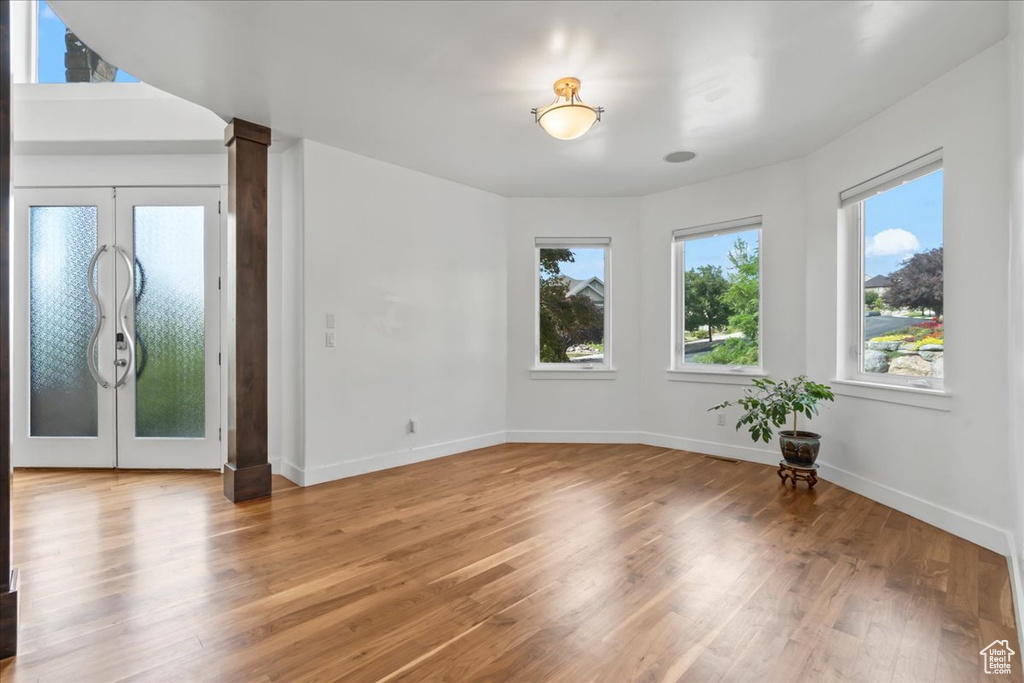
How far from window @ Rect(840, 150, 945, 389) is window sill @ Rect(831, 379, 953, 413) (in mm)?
Result: 104

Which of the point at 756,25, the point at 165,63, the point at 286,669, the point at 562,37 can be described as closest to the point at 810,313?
the point at 756,25

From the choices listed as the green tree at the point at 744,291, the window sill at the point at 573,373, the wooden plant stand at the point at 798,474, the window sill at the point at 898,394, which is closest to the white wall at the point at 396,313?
the window sill at the point at 573,373

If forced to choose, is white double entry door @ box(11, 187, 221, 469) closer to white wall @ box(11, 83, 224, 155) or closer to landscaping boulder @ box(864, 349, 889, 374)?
white wall @ box(11, 83, 224, 155)

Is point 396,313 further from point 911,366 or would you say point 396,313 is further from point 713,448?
point 911,366

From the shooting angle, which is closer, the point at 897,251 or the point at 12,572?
the point at 12,572

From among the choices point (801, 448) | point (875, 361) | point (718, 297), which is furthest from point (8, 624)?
point (718, 297)

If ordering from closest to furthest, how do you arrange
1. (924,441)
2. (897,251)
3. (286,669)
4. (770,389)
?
1. (286,669)
2. (924,441)
3. (897,251)
4. (770,389)

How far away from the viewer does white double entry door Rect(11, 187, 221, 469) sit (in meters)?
4.02

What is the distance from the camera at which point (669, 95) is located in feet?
9.65

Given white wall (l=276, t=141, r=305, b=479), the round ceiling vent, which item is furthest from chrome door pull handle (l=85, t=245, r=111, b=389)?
the round ceiling vent

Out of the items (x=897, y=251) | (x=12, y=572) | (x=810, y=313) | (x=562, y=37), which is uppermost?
(x=562, y=37)

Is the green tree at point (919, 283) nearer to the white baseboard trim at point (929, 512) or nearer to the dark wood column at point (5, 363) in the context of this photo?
the white baseboard trim at point (929, 512)

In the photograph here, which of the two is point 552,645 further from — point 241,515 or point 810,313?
point 810,313

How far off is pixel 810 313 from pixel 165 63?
4.74 m
